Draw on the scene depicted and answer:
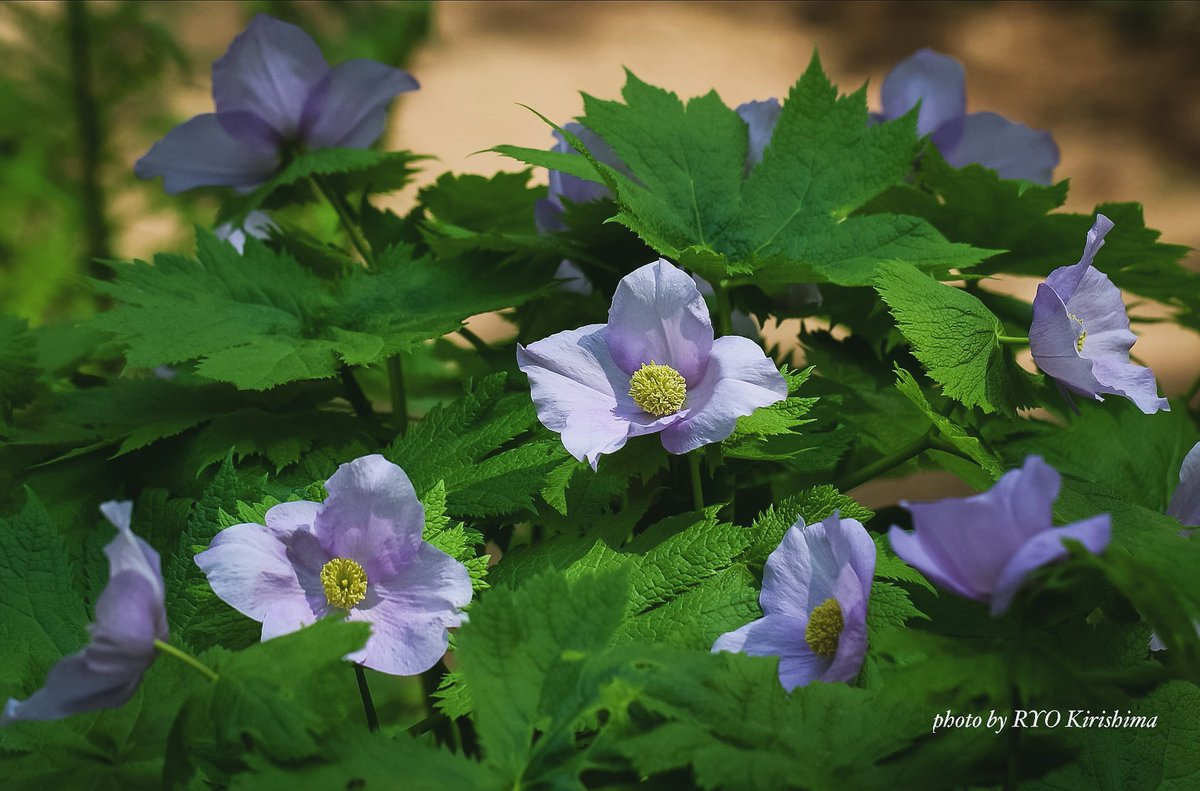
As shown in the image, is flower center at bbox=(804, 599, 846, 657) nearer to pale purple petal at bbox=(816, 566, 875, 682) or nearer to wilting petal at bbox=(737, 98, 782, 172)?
pale purple petal at bbox=(816, 566, 875, 682)

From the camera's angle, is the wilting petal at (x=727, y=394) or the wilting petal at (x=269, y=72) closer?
the wilting petal at (x=727, y=394)

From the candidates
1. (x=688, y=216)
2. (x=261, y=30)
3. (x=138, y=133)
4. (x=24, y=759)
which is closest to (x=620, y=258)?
(x=688, y=216)

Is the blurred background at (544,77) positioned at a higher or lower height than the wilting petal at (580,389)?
lower

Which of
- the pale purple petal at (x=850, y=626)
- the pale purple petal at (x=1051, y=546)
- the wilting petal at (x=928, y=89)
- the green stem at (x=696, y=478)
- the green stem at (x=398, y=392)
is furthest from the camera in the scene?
the wilting petal at (x=928, y=89)

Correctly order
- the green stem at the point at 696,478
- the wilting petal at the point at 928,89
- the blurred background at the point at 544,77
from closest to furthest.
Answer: the green stem at the point at 696,478 → the wilting petal at the point at 928,89 → the blurred background at the point at 544,77

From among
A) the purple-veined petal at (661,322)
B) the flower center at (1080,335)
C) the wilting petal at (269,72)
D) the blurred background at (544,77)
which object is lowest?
the blurred background at (544,77)

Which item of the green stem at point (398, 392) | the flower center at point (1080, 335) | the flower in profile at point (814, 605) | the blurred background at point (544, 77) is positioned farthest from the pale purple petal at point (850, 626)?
the blurred background at point (544, 77)

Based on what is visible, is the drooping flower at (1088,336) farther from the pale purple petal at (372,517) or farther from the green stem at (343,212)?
the green stem at (343,212)
